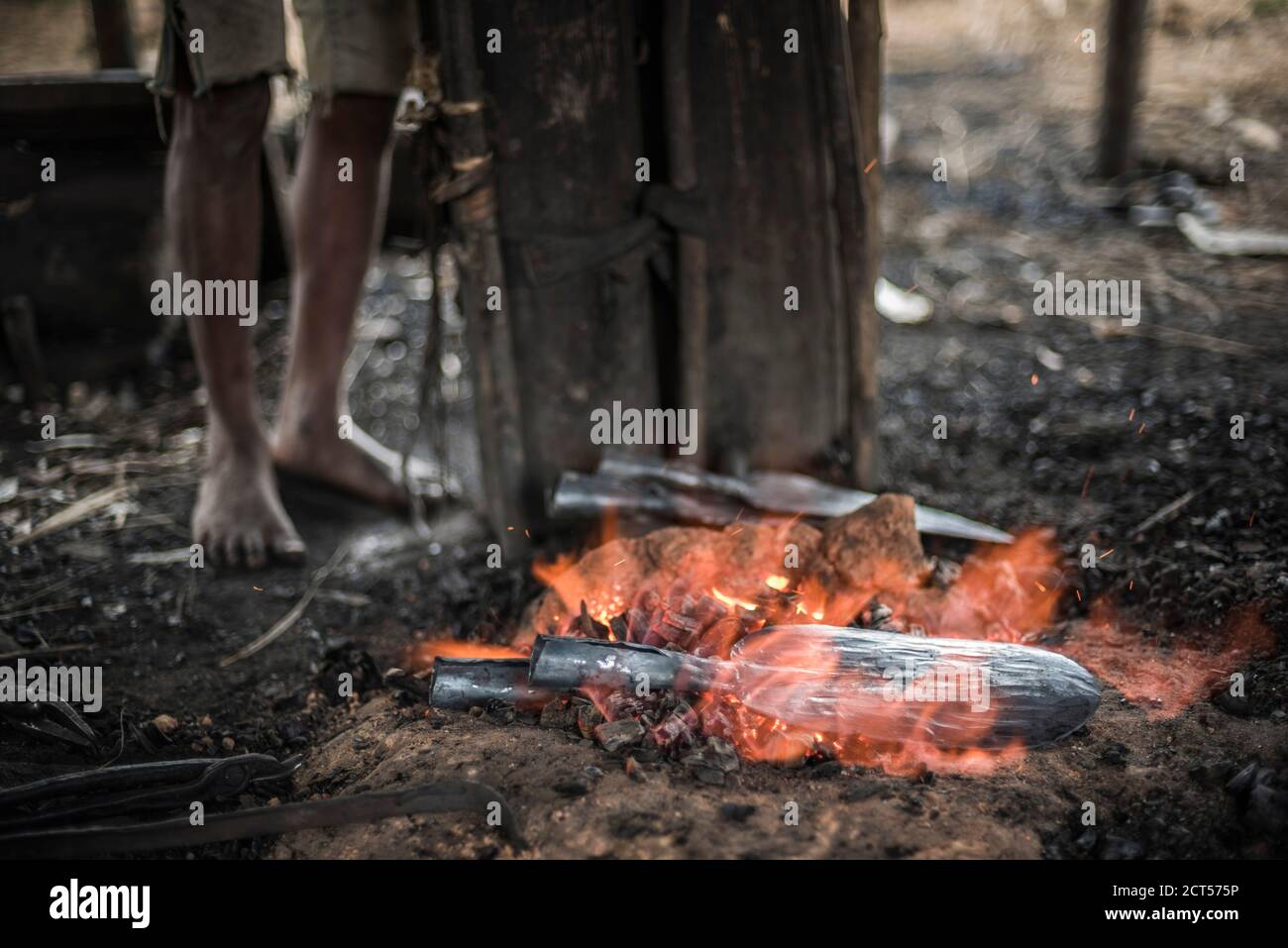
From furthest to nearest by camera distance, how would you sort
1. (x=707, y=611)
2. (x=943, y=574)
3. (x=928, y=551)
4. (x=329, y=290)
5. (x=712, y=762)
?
(x=329, y=290), (x=928, y=551), (x=943, y=574), (x=707, y=611), (x=712, y=762)

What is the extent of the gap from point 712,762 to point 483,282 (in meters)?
1.32

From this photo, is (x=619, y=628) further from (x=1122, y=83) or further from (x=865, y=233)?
(x=1122, y=83)

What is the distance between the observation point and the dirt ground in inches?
69.6

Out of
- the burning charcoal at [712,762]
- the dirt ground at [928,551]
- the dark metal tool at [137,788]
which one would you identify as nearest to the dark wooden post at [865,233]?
the dirt ground at [928,551]

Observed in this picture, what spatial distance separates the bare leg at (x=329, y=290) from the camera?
3.07 meters

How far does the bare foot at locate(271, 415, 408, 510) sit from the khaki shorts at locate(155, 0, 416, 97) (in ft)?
3.16

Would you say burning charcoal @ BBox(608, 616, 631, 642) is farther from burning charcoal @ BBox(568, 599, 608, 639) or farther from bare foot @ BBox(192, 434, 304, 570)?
bare foot @ BBox(192, 434, 304, 570)

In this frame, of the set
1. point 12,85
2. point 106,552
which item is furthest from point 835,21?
point 12,85

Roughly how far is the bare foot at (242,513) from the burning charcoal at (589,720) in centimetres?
125

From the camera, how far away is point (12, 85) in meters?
3.44

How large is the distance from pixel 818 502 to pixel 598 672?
36.1 inches

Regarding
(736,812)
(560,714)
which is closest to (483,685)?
(560,714)

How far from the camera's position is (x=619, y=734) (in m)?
1.95

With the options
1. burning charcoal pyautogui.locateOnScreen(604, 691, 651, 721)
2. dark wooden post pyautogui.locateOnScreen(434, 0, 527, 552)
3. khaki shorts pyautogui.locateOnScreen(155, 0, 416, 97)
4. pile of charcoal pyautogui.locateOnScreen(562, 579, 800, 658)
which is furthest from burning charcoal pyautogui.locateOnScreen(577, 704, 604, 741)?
khaki shorts pyautogui.locateOnScreen(155, 0, 416, 97)
